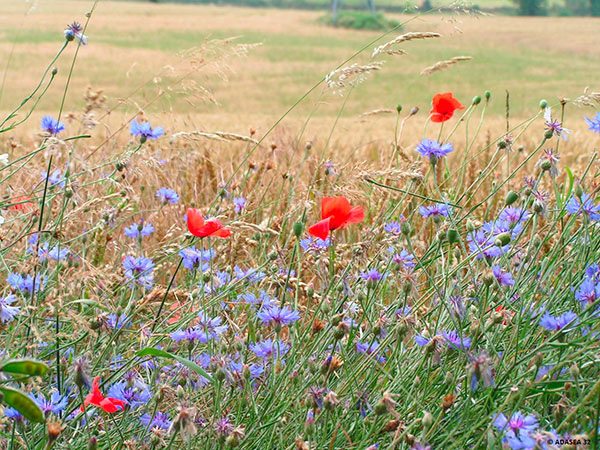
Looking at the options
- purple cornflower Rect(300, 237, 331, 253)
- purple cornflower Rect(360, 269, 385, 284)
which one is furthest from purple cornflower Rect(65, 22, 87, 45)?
purple cornflower Rect(360, 269, 385, 284)

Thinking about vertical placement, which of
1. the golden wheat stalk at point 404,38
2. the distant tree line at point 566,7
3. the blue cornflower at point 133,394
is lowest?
the distant tree line at point 566,7

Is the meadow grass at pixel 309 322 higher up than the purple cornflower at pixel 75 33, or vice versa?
the purple cornflower at pixel 75 33

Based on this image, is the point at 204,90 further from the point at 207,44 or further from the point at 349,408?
the point at 349,408

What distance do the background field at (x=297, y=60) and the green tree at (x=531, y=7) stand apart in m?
4.38

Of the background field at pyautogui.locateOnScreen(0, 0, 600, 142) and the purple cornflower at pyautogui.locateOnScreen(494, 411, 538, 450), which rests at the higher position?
the purple cornflower at pyautogui.locateOnScreen(494, 411, 538, 450)

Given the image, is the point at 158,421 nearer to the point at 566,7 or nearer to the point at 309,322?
the point at 309,322

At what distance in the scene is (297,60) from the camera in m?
19.8

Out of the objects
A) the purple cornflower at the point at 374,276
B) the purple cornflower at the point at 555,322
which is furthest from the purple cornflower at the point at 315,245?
the purple cornflower at the point at 555,322

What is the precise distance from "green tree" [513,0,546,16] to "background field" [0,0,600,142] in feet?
14.4

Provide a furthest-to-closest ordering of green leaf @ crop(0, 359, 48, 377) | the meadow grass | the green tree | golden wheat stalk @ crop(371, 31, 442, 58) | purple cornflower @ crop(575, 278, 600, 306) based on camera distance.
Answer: the green tree
golden wheat stalk @ crop(371, 31, 442, 58)
purple cornflower @ crop(575, 278, 600, 306)
the meadow grass
green leaf @ crop(0, 359, 48, 377)

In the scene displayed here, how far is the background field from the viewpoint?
12359 mm

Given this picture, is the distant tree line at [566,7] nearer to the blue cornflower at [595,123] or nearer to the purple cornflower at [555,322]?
the blue cornflower at [595,123]

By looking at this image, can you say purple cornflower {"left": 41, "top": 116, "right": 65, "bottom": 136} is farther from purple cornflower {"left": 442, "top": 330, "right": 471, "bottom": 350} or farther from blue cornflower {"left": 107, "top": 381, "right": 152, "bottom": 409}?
purple cornflower {"left": 442, "top": 330, "right": 471, "bottom": 350}

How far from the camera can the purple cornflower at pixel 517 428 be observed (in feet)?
2.42
